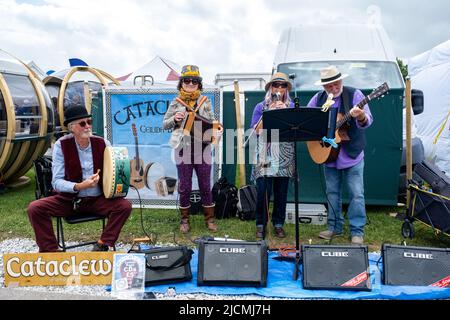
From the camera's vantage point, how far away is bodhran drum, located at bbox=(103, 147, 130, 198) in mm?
4121

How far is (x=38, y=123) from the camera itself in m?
8.47

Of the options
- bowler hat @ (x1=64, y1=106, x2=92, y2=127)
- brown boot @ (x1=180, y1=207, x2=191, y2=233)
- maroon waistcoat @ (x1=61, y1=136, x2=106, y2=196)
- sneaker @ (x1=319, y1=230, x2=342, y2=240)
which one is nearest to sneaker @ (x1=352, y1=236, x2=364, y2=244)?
sneaker @ (x1=319, y1=230, x2=342, y2=240)

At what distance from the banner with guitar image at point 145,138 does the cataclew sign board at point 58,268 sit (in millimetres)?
2915

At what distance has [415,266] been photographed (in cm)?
361

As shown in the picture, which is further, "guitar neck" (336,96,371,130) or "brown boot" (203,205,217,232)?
"brown boot" (203,205,217,232)

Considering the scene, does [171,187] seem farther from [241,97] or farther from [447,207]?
[447,207]

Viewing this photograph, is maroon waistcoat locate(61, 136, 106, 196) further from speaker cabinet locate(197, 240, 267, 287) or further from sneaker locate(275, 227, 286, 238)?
sneaker locate(275, 227, 286, 238)

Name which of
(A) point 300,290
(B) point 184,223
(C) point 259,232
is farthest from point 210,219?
(A) point 300,290

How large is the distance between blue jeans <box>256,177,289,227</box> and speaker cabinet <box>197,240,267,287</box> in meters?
1.09

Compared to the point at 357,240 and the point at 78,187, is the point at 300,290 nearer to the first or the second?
the point at 357,240

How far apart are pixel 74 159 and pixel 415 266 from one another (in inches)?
130

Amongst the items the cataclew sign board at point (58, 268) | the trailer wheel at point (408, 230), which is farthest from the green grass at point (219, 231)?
the cataclew sign board at point (58, 268)
